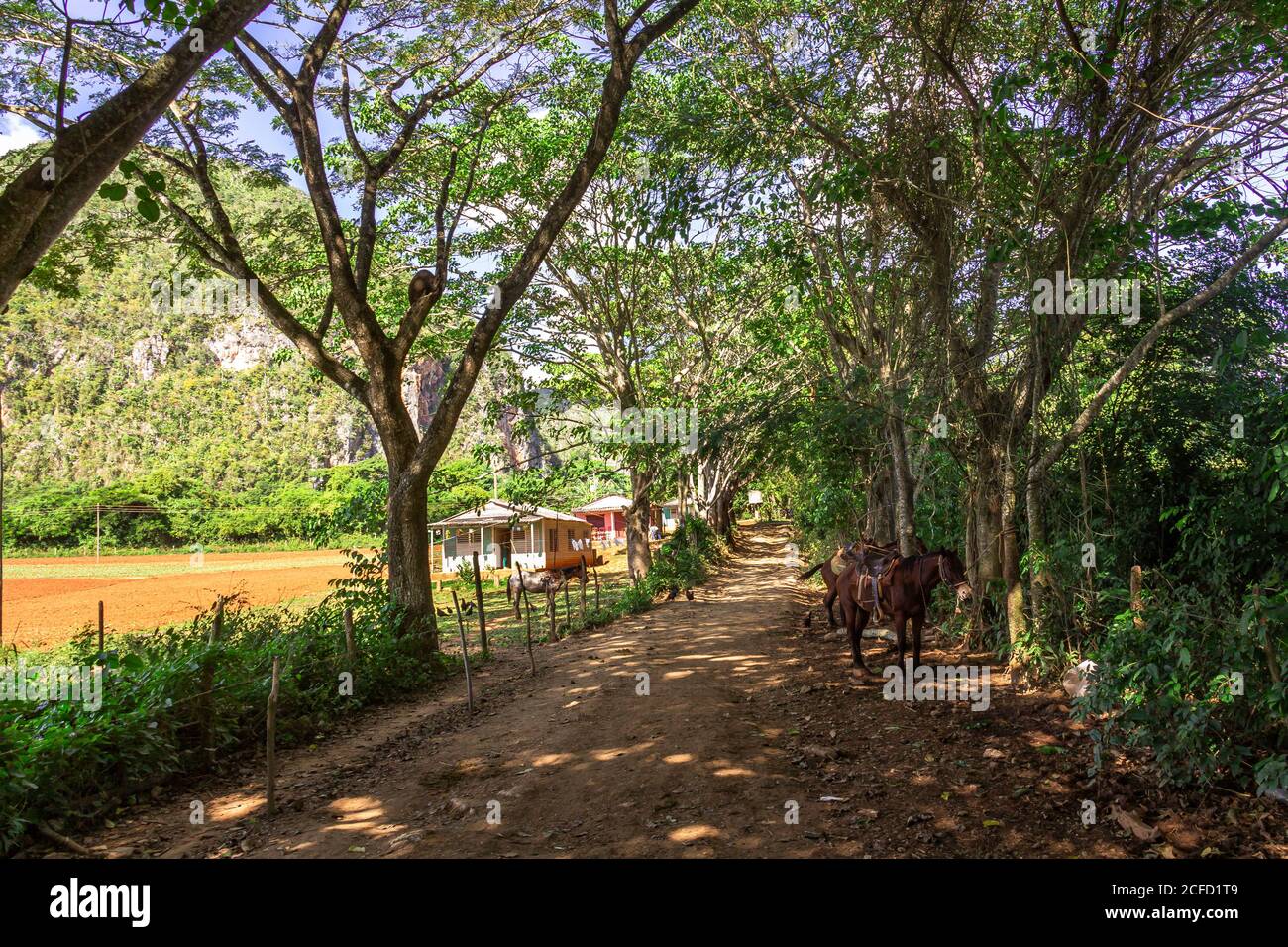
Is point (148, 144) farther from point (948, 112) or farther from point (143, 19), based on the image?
point (948, 112)

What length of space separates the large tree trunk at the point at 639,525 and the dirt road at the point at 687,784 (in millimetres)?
12300

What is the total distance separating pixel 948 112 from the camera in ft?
30.0

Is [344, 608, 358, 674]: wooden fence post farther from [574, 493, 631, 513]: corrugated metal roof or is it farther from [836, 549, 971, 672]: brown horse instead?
[574, 493, 631, 513]: corrugated metal roof

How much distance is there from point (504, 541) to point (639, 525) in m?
16.7

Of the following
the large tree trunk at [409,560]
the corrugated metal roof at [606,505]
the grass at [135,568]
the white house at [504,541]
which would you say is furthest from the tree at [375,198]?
the corrugated metal roof at [606,505]

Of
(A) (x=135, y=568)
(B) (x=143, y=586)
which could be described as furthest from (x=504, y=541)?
(A) (x=135, y=568)

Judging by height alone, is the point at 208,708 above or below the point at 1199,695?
below

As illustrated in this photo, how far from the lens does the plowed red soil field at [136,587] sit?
20.0 metres

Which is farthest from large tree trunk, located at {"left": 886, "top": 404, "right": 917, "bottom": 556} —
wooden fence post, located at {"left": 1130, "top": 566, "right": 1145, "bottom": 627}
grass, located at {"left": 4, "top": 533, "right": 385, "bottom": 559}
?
grass, located at {"left": 4, "top": 533, "right": 385, "bottom": 559}

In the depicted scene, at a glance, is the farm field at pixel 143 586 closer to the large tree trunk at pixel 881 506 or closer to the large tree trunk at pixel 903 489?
the large tree trunk at pixel 903 489

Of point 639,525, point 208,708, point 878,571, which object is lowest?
point 208,708

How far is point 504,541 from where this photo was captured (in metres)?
37.9

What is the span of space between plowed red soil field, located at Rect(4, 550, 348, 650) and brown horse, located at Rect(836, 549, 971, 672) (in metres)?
8.14

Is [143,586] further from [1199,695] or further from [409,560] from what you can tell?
[1199,695]
